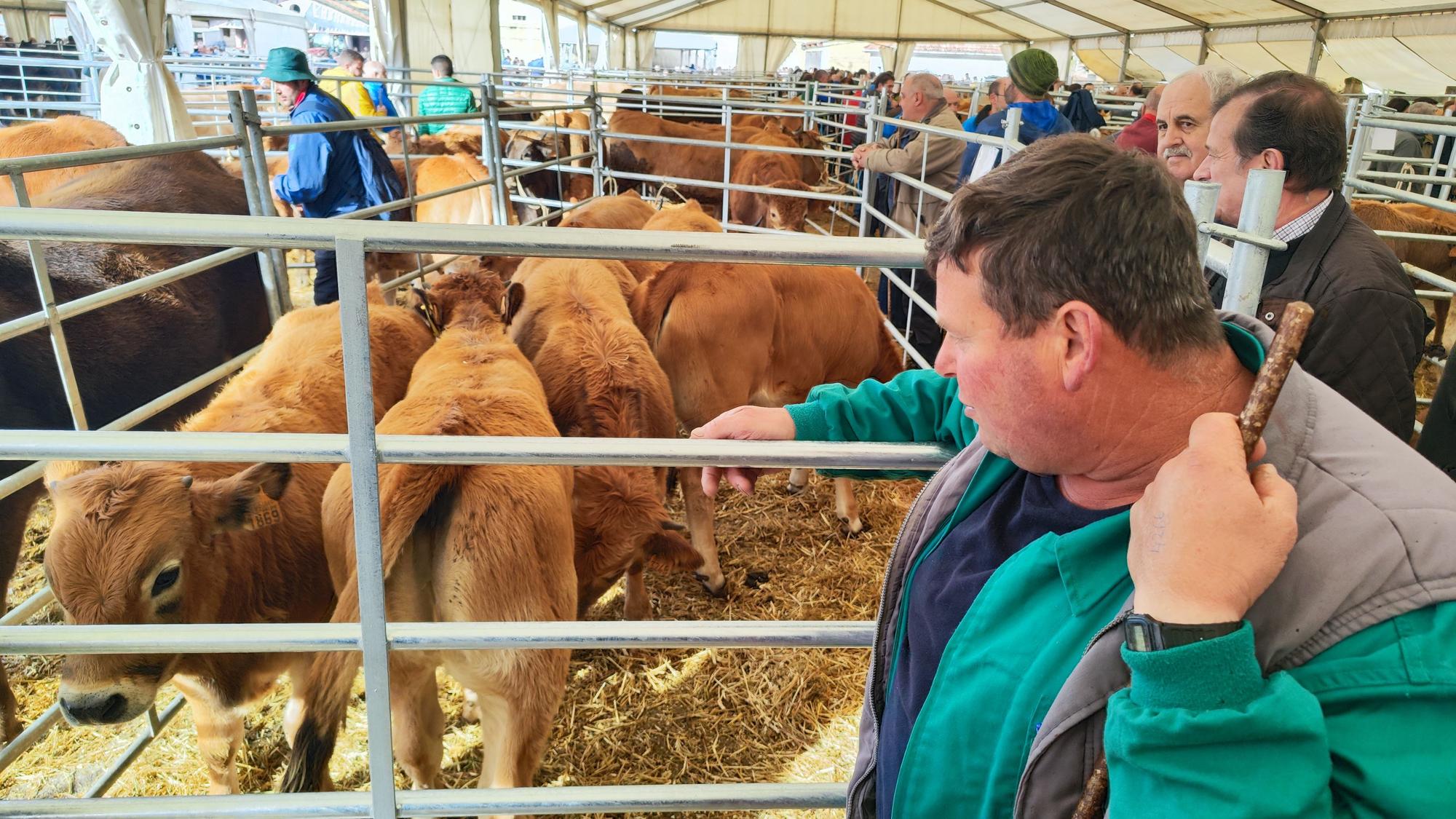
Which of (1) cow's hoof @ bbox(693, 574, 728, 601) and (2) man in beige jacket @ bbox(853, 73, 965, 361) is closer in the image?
(1) cow's hoof @ bbox(693, 574, 728, 601)

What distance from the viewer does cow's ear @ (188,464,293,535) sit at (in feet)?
7.81

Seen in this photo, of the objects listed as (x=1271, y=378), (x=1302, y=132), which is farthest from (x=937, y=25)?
(x=1271, y=378)

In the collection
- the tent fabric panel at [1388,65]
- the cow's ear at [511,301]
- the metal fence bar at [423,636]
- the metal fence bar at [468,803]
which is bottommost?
the metal fence bar at [468,803]

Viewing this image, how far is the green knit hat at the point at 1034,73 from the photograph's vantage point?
5250 millimetres

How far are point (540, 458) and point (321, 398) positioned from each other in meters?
2.08

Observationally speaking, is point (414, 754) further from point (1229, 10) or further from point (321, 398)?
point (1229, 10)

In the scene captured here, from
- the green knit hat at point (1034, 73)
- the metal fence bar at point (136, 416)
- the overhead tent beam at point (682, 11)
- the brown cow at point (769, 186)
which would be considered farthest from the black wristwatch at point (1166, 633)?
the overhead tent beam at point (682, 11)

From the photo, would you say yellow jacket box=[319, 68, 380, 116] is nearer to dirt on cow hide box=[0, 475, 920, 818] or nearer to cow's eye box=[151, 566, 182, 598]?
dirt on cow hide box=[0, 475, 920, 818]

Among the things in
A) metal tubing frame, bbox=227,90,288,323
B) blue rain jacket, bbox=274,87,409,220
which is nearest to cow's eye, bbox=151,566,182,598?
metal tubing frame, bbox=227,90,288,323

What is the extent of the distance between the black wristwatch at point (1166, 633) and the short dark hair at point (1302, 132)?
180 cm

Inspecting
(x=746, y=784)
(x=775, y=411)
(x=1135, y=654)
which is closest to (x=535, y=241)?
(x=775, y=411)

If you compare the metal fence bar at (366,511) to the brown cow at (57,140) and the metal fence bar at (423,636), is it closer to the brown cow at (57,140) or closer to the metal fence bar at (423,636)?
the metal fence bar at (423,636)

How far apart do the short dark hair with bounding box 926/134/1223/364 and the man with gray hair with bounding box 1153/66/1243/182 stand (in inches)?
88.6

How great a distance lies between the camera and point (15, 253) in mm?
3596
